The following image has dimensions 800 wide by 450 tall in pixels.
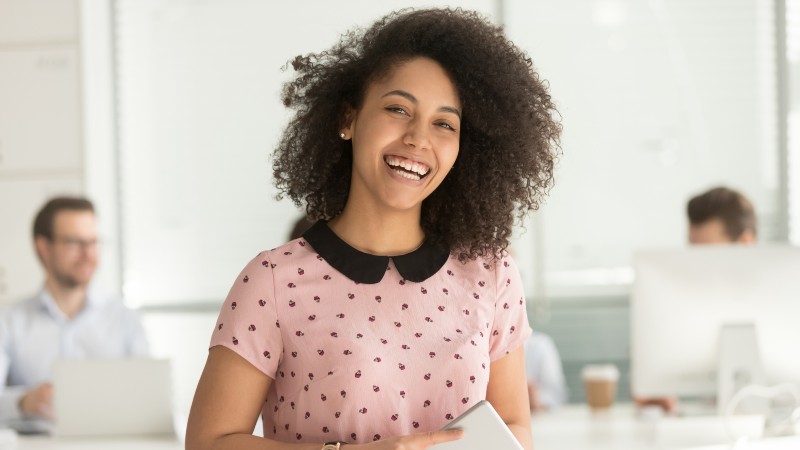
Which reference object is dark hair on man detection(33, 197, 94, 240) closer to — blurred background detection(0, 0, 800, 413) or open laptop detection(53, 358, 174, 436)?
blurred background detection(0, 0, 800, 413)

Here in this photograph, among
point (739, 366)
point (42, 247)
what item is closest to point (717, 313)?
point (739, 366)

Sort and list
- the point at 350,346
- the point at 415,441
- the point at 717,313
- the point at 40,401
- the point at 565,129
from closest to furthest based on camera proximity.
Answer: the point at 415,441 < the point at 350,346 < the point at 717,313 < the point at 40,401 < the point at 565,129

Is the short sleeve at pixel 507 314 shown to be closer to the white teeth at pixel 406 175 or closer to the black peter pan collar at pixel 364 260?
the black peter pan collar at pixel 364 260

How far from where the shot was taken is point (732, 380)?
2973mm

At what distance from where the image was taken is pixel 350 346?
1524 millimetres

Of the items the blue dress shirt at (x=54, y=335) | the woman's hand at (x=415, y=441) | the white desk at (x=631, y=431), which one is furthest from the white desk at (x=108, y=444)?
the woman's hand at (x=415, y=441)

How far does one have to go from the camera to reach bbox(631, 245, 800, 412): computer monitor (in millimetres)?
2906

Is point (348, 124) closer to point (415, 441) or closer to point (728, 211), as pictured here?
point (415, 441)

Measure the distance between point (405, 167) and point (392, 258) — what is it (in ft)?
0.52

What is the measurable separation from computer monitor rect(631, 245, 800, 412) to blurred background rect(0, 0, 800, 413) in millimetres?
2074

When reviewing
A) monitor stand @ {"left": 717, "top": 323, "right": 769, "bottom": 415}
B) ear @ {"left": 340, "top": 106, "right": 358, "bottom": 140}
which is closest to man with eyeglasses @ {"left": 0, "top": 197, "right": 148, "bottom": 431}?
monitor stand @ {"left": 717, "top": 323, "right": 769, "bottom": 415}

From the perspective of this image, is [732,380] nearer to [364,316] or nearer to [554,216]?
[364,316]

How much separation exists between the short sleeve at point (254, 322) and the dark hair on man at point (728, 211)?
8.62 feet

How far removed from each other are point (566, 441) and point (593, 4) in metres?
2.75
